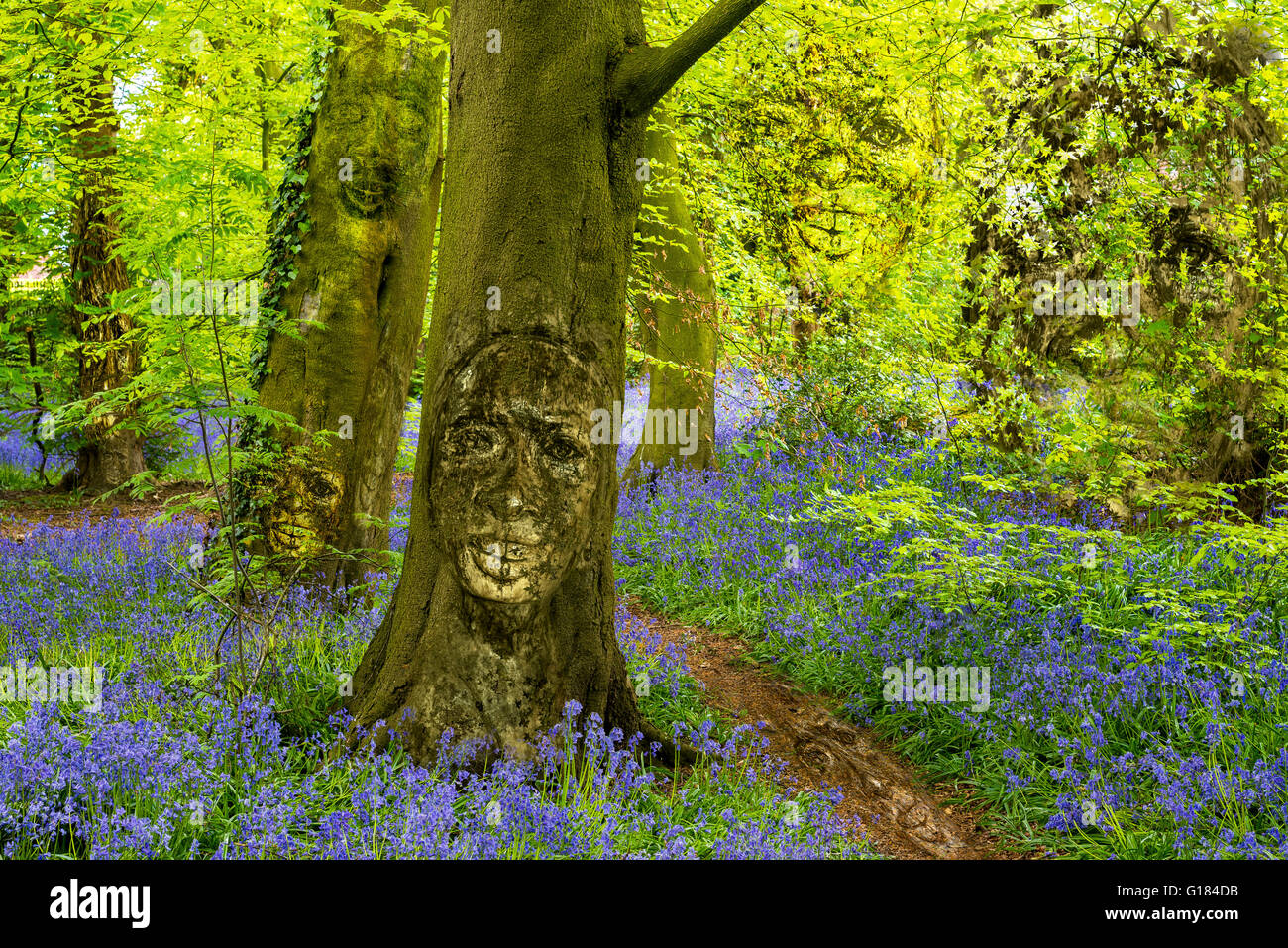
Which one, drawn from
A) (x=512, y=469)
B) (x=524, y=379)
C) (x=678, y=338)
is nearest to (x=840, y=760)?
(x=512, y=469)

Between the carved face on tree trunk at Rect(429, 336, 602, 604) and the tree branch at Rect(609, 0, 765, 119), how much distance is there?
131cm

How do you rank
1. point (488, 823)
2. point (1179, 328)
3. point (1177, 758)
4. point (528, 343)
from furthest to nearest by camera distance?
1. point (1179, 328)
2. point (1177, 758)
3. point (528, 343)
4. point (488, 823)

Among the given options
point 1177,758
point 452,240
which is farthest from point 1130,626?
point 452,240

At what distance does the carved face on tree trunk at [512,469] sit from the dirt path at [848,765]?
1.94 metres

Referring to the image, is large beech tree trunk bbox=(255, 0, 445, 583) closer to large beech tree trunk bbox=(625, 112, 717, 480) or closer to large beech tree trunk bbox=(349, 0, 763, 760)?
large beech tree trunk bbox=(349, 0, 763, 760)

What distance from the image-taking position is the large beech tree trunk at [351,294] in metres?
6.26

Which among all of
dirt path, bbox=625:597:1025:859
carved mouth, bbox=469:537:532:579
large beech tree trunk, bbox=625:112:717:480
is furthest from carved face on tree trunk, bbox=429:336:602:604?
large beech tree trunk, bbox=625:112:717:480

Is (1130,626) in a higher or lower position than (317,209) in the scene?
lower

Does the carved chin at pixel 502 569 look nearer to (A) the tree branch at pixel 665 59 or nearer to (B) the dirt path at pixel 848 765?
(B) the dirt path at pixel 848 765

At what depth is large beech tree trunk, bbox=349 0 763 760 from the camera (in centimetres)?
393

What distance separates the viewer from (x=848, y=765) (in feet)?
17.6

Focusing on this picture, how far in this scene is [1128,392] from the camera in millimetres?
8836
